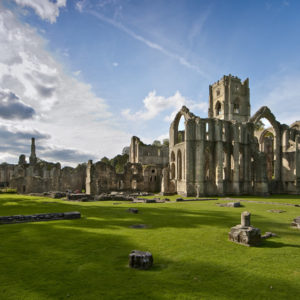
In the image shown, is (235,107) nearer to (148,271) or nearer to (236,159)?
(236,159)

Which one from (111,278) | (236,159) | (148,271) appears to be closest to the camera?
(111,278)

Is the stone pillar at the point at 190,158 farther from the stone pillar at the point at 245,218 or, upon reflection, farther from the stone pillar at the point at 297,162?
the stone pillar at the point at 245,218

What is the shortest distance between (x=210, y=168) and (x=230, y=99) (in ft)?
81.8

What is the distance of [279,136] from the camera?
34.2 m

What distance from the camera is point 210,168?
1201 inches

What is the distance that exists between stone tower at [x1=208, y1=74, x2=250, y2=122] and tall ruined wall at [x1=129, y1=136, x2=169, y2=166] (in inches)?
561

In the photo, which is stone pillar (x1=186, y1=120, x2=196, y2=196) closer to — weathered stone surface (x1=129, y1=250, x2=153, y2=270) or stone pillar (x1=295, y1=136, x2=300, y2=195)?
stone pillar (x1=295, y1=136, x2=300, y2=195)

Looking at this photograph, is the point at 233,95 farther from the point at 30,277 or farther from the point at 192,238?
the point at 30,277

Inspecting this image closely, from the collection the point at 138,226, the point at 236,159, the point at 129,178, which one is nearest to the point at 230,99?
the point at 236,159

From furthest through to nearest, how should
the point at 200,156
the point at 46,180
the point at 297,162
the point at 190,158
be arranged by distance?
the point at 46,180 < the point at 297,162 < the point at 190,158 < the point at 200,156

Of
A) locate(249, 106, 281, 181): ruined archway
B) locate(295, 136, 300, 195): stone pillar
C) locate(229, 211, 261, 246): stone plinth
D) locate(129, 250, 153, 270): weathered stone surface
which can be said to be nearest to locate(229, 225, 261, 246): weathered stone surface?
locate(229, 211, 261, 246): stone plinth

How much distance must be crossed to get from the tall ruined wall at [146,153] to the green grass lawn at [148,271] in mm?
40024

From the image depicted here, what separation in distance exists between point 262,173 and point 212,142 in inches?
289

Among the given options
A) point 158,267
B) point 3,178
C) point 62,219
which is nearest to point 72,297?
point 158,267
